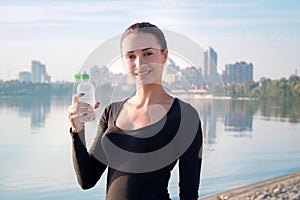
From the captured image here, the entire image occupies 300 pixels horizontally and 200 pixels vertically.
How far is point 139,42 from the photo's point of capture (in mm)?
1109

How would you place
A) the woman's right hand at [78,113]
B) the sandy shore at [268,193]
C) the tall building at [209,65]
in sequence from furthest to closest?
the sandy shore at [268,193] → the tall building at [209,65] → the woman's right hand at [78,113]

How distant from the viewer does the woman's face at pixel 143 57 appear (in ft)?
3.63

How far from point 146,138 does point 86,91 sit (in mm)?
181

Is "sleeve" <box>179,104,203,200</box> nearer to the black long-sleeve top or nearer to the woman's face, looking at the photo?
the black long-sleeve top

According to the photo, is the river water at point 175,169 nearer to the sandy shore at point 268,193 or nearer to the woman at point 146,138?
the woman at point 146,138

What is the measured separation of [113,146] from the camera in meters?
1.13

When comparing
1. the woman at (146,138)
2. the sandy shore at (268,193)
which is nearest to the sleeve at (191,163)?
the woman at (146,138)

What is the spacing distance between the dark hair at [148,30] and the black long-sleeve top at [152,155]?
15 cm

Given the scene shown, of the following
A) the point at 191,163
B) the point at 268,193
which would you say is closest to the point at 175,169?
the point at 191,163

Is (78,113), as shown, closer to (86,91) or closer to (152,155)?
(86,91)

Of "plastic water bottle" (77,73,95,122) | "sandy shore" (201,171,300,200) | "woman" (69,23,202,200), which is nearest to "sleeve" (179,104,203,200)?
"woman" (69,23,202,200)

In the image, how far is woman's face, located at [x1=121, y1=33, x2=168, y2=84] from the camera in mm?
1107

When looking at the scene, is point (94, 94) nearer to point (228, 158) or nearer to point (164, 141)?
point (164, 141)

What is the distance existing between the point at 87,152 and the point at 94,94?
145 millimetres
